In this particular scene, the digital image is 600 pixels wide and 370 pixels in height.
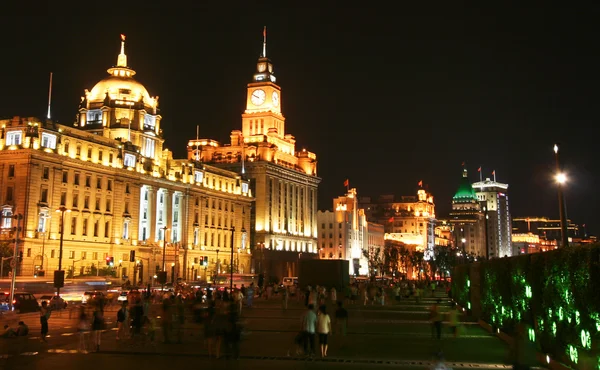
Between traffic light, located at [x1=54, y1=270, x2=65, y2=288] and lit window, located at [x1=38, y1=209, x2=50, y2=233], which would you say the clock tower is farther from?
traffic light, located at [x1=54, y1=270, x2=65, y2=288]

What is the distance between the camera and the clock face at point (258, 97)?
153875 mm

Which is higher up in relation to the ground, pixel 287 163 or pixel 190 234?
pixel 287 163

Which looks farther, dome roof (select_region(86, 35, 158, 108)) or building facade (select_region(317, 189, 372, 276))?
building facade (select_region(317, 189, 372, 276))

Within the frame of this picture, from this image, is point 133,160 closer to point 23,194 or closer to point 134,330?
point 23,194

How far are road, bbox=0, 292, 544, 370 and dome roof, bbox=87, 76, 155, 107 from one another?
72640 millimetres

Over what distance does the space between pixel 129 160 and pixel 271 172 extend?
47.8m

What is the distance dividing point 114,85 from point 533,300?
9249 cm

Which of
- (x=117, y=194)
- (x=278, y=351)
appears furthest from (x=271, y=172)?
(x=278, y=351)

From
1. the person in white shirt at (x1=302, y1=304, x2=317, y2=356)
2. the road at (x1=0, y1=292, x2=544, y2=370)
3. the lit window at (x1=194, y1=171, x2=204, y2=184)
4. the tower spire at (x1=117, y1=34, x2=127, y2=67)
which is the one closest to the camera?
the road at (x1=0, y1=292, x2=544, y2=370)

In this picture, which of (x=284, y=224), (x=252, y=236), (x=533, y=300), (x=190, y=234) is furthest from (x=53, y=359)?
(x=284, y=224)

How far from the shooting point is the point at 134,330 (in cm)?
2864

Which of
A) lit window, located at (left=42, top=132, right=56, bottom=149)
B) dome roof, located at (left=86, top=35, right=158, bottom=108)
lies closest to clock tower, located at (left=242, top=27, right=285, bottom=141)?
dome roof, located at (left=86, top=35, right=158, bottom=108)

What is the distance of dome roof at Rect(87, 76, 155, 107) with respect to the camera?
106 m

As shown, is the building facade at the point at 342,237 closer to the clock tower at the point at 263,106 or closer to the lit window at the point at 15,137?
the clock tower at the point at 263,106
